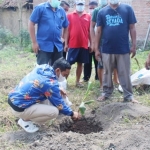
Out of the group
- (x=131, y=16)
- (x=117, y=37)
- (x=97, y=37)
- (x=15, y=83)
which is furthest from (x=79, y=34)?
(x=15, y=83)

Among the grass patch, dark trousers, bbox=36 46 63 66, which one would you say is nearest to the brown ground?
the grass patch

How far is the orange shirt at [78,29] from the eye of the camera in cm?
634

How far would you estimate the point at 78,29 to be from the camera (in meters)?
6.37

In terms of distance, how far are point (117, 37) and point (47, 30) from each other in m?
1.17

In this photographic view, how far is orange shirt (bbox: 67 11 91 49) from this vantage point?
6344 mm

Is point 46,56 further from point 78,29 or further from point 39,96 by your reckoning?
point 39,96

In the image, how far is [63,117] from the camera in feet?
15.7

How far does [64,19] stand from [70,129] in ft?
6.68

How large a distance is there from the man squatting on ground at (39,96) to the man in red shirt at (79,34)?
94.0 inches

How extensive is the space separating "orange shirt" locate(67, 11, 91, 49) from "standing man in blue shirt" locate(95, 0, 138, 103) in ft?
3.36

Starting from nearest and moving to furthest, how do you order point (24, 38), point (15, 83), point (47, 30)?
point (47, 30)
point (15, 83)
point (24, 38)

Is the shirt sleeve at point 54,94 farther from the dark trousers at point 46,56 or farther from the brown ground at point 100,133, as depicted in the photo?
the dark trousers at point 46,56

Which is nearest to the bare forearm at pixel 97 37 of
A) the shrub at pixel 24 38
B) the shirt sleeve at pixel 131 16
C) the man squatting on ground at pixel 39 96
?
the shirt sleeve at pixel 131 16

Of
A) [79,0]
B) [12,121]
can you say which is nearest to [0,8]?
[79,0]
